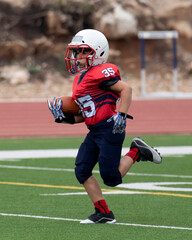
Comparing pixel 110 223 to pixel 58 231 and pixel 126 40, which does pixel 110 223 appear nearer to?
pixel 58 231

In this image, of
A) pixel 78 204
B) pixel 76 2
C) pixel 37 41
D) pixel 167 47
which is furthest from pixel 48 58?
pixel 78 204

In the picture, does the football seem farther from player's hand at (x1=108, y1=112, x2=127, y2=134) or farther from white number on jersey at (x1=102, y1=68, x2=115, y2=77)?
player's hand at (x1=108, y1=112, x2=127, y2=134)

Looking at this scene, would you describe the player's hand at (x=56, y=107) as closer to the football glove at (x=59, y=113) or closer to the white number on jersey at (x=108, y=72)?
the football glove at (x=59, y=113)

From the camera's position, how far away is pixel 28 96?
28.5 m

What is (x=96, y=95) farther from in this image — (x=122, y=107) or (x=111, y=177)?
(x=111, y=177)

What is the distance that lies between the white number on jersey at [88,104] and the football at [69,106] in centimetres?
19

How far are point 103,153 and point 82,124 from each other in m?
12.5

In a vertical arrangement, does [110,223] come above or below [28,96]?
above

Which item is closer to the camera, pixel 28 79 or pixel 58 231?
pixel 58 231

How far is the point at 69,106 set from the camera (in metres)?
7.43

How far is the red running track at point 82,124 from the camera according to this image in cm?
1966

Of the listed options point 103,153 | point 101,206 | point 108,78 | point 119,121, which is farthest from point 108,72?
A: point 101,206

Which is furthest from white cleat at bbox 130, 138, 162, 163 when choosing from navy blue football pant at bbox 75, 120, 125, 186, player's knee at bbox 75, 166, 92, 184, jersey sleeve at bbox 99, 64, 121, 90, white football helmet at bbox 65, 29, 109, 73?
white football helmet at bbox 65, 29, 109, 73

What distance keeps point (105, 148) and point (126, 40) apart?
2501cm
